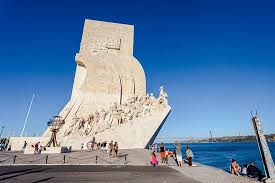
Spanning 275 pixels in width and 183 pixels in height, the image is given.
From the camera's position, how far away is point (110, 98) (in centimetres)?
2930

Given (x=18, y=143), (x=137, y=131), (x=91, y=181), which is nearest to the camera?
(x=91, y=181)

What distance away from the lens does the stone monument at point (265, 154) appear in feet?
21.1

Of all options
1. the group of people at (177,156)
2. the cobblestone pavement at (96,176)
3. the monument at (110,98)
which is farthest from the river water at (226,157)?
the cobblestone pavement at (96,176)

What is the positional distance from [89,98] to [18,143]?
9.52 metres

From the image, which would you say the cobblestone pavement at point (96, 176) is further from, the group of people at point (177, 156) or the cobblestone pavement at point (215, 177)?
the group of people at point (177, 156)

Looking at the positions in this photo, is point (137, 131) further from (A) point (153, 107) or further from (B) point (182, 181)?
(B) point (182, 181)

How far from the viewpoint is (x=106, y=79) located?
2981 cm

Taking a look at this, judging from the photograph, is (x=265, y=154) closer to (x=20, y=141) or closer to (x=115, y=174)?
(x=115, y=174)

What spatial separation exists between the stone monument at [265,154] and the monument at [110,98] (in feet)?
46.8

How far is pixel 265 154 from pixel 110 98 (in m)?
23.8

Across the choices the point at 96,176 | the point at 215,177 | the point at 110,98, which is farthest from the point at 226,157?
the point at 96,176

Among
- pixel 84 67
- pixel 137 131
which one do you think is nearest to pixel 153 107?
pixel 137 131

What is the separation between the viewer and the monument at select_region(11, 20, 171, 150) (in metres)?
21.6

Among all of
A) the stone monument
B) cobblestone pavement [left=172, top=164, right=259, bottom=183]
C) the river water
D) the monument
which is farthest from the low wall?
the stone monument
